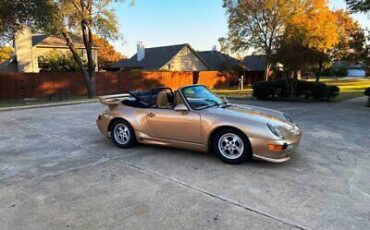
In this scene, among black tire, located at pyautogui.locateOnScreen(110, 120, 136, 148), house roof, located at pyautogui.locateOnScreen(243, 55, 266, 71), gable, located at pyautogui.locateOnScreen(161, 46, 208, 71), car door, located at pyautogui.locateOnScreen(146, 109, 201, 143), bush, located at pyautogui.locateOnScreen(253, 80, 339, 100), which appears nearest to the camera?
car door, located at pyautogui.locateOnScreen(146, 109, 201, 143)

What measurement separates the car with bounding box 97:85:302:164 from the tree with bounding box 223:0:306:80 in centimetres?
2167

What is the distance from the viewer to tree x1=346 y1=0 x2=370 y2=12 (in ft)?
43.9

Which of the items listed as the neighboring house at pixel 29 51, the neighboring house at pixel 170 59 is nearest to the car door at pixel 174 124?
the neighboring house at pixel 29 51

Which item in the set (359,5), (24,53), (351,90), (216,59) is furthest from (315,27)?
(24,53)

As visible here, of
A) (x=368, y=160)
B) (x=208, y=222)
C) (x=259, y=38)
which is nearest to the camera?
(x=208, y=222)

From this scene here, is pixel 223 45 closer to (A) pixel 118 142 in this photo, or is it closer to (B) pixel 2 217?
(A) pixel 118 142

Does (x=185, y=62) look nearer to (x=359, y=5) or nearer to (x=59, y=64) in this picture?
(x=59, y=64)

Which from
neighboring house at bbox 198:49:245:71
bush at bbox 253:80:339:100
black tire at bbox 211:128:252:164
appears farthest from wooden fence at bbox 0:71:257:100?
black tire at bbox 211:128:252:164

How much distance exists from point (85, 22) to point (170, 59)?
17.5 meters

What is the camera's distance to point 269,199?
3.66 meters

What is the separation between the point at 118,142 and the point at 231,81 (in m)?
27.2

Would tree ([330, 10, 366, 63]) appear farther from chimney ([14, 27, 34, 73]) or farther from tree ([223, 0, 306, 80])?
chimney ([14, 27, 34, 73])

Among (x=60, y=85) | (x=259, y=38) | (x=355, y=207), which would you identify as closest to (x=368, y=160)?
(x=355, y=207)

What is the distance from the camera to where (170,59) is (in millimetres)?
34875
